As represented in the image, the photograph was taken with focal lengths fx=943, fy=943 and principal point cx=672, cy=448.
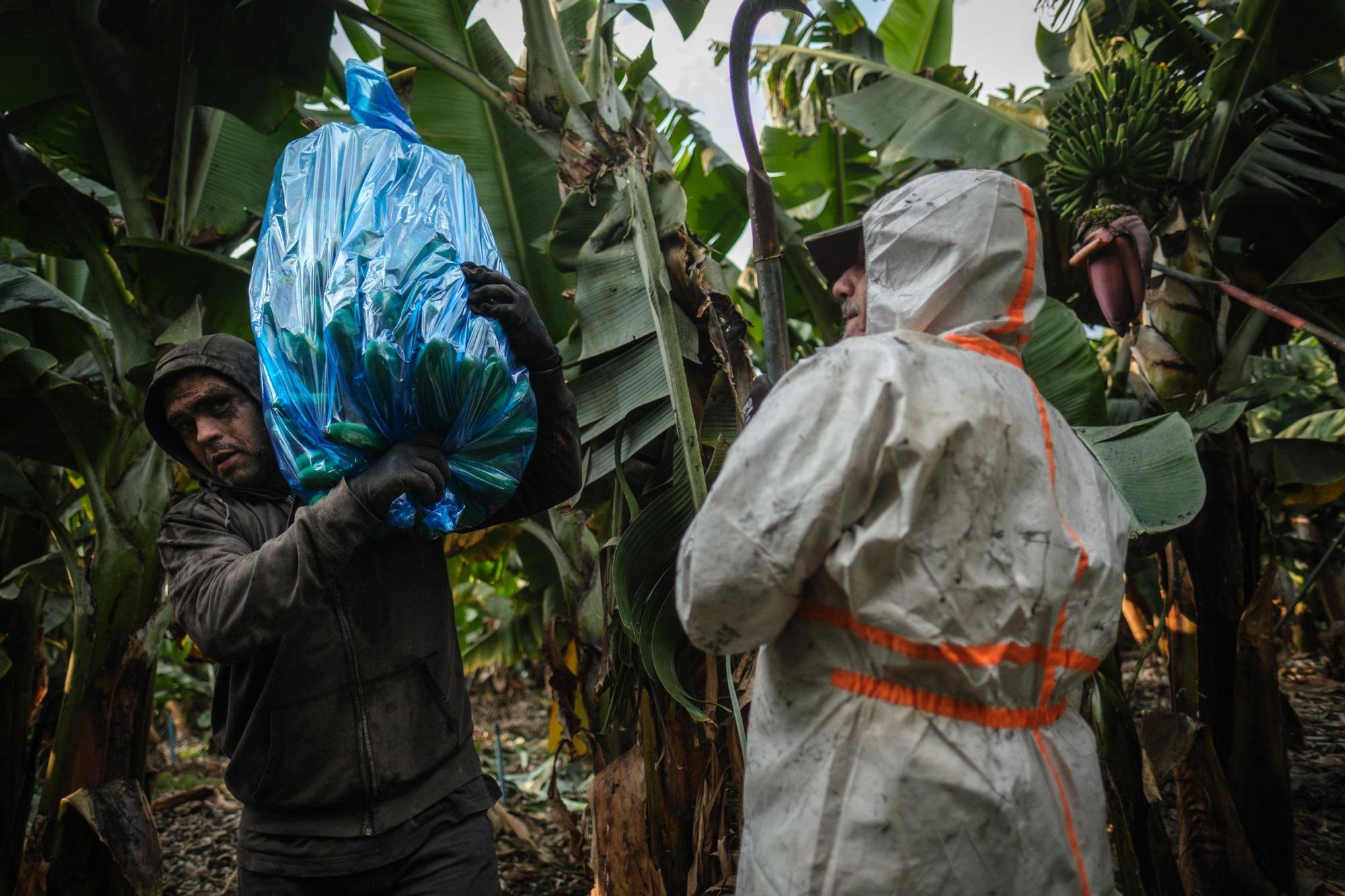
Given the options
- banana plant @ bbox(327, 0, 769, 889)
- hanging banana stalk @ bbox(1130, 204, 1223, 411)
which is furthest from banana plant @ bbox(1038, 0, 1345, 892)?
banana plant @ bbox(327, 0, 769, 889)

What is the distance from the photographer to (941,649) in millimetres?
1203

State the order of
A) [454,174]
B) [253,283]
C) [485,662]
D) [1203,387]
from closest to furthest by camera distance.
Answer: [253,283] → [454,174] → [1203,387] → [485,662]

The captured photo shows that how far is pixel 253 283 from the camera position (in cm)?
176

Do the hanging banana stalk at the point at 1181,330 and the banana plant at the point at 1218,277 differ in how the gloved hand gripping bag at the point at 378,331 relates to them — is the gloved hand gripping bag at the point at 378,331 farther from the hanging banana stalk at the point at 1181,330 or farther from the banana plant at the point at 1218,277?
the hanging banana stalk at the point at 1181,330

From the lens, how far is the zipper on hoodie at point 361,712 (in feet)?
5.67

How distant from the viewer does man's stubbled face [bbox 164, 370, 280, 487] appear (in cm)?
186

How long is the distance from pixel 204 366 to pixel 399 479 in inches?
23.9

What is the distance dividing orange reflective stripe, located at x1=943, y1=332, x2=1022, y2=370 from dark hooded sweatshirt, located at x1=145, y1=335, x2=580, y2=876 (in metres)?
0.85

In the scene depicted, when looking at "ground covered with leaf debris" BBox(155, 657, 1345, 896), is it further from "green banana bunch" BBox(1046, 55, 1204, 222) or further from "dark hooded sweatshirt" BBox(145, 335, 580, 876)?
"green banana bunch" BBox(1046, 55, 1204, 222)

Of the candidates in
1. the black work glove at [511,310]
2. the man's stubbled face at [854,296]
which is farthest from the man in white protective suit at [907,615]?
the black work glove at [511,310]

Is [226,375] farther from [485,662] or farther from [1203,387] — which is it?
[485,662]

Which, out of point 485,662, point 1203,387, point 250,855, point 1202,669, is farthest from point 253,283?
point 485,662

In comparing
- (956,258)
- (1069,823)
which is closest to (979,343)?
(956,258)

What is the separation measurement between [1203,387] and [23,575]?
4.75 meters
